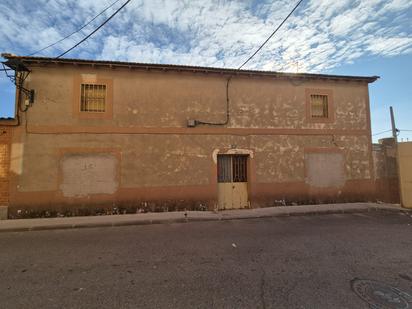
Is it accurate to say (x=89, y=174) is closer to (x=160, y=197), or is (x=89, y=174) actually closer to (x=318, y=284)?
(x=160, y=197)

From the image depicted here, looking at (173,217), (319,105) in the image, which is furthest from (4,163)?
(319,105)

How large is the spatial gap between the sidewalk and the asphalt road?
0.54 m

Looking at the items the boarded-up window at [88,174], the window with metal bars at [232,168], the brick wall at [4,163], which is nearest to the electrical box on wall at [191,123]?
the window with metal bars at [232,168]

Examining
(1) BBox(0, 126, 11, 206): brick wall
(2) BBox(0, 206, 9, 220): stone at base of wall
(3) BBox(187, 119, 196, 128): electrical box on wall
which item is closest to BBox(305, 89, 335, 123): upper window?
(3) BBox(187, 119, 196, 128): electrical box on wall

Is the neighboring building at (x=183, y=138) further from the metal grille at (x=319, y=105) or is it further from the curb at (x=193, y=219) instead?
the curb at (x=193, y=219)

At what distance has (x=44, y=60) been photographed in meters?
8.60

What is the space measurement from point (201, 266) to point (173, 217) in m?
4.10

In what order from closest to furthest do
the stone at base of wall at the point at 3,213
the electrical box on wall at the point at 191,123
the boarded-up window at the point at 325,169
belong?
the stone at base of wall at the point at 3,213, the electrical box on wall at the point at 191,123, the boarded-up window at the point at 325,169

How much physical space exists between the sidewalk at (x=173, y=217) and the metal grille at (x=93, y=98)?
169 inches

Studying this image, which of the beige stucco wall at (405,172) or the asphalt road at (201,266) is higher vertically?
the beige stucco wall at (405,172)

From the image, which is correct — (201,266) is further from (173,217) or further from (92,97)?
(92,97)

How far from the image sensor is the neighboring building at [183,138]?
28.6ft

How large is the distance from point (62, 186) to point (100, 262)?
18.1 feet

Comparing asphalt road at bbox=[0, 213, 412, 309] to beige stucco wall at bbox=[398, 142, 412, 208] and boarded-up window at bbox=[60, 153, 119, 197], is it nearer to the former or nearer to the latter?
boarded-up window at bbox=[60, 153, 119, 197]
